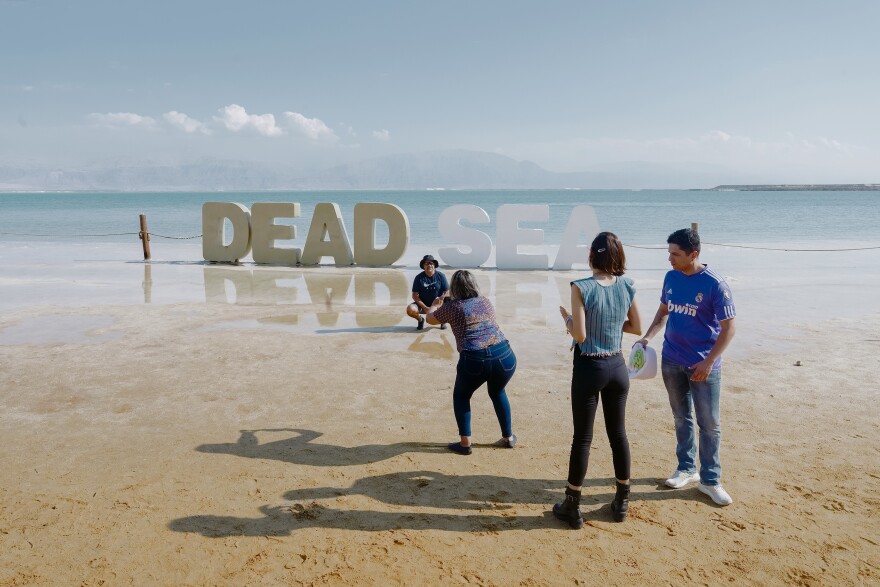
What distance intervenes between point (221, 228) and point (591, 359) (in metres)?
17.3

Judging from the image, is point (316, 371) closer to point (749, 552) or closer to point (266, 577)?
point (266, 577)

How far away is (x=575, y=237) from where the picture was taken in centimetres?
1738

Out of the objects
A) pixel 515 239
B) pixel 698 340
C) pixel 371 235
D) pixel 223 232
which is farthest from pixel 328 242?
pixel 698 340

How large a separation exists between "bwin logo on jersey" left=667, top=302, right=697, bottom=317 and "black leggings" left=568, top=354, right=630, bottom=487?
0.65m

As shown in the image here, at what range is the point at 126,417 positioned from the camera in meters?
5.78

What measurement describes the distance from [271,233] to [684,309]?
16.0 meters

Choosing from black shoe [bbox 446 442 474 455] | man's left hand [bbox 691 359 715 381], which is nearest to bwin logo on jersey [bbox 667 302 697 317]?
man's left hand [bbox 691 359 715 381]

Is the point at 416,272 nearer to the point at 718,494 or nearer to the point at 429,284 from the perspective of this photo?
the point at 429,284

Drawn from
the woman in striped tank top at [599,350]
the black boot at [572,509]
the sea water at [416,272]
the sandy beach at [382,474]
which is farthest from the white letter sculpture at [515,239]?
the black boot at [572,509]

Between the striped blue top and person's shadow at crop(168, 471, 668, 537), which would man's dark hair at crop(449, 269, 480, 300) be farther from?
person's shadow at crop(168, 471, 668, 537)

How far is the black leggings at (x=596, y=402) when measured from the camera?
12.2 ft

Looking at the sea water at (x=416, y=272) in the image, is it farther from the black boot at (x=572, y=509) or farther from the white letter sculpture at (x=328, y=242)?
the black boot at (x=572, y=509)

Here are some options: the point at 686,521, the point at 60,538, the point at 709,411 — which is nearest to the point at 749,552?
the point at 686,521

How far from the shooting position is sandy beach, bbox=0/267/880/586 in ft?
11.6
